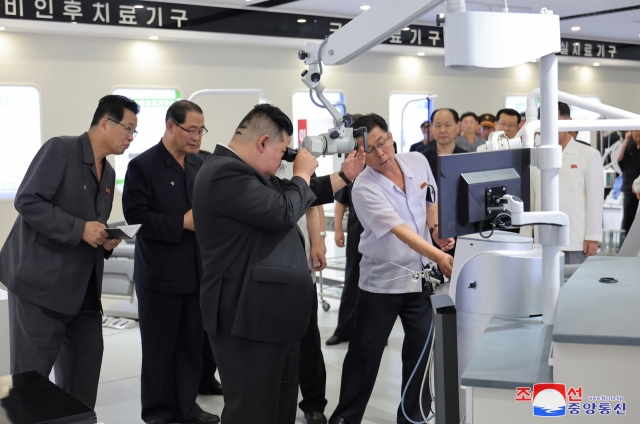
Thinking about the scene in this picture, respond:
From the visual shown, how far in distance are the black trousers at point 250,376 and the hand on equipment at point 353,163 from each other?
0.67 m

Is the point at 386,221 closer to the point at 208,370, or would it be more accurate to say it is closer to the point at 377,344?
the point at 377,344

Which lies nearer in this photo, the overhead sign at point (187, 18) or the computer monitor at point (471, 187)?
the computer monitor at point (471, 187)

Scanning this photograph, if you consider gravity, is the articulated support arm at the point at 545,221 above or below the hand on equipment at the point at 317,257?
above

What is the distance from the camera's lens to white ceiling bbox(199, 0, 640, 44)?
7.82 metres

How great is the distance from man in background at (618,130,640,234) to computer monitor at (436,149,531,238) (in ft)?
19.3

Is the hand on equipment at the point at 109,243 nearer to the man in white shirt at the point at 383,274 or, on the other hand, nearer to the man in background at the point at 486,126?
the man in white shirt at the point at 383,274

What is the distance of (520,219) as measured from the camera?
5.83 ft

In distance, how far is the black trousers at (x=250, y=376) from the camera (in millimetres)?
2277

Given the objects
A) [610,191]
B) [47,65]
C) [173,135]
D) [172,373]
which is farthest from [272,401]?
[610,191]

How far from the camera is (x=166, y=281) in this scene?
321cm

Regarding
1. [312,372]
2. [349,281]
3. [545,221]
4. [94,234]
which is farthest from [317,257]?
[545,221]

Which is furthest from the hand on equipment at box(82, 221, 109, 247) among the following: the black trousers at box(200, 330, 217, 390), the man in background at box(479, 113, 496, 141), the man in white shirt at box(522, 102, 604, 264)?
the man in background at box(479, 113, 496, 141)

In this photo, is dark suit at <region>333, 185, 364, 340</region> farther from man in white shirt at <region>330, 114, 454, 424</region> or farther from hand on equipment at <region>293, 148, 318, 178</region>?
hand on equipment at <region>293, 148, 318, 178</region>

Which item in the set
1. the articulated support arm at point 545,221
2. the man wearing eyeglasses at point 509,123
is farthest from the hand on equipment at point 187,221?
the man wearing eyeglasses at point 509,123
